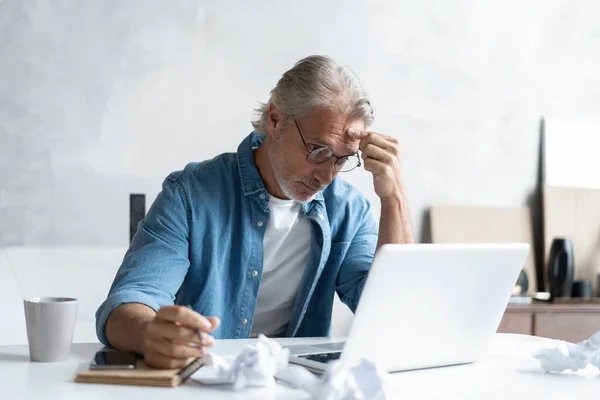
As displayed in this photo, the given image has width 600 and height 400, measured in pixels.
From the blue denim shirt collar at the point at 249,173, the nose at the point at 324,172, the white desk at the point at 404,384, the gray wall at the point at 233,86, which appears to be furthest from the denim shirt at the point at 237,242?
the gray wall at the point at 233,86

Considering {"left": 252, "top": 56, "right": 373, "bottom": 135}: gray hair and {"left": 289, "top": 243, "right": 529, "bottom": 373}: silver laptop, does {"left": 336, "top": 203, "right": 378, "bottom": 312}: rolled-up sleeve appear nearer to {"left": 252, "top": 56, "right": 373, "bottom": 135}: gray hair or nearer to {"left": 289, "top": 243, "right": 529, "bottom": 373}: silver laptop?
{"left": 252, "top": 56, "right": 373, "bottom": 135}: gray hair

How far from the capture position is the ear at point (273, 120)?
1996 mm

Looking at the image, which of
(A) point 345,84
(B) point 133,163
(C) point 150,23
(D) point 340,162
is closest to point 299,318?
(D) point 340,162

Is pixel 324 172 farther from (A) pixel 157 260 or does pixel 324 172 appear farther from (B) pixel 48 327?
(B) pixel 48 327

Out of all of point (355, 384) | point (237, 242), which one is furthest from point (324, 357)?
point (237, 242)

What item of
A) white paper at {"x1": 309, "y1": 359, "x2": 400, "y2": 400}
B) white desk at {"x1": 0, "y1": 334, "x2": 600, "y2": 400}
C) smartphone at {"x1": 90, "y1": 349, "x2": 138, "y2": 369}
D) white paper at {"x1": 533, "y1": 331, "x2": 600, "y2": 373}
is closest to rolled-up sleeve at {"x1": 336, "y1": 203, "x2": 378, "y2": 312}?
white desk at {"x1": 0, "y1": 334, "x2": 600, "y2": 400}

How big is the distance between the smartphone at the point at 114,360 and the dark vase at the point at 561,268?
2585 mm

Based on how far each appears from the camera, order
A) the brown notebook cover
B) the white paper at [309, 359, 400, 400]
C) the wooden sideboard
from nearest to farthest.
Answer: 1. the white paper at [309, 359, 400, 400]
2. the brown notebook cover
3. the wooden sideboard

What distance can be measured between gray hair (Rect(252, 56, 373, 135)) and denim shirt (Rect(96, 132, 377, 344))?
0.17 meters

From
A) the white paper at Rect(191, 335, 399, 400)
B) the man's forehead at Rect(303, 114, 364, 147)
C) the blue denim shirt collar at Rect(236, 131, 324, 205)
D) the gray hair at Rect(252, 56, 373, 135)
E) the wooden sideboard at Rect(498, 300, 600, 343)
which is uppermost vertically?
the gray hair at Rect(252, 56, 373, 135)

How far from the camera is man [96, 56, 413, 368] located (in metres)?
1.89

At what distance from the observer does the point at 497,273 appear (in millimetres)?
1380

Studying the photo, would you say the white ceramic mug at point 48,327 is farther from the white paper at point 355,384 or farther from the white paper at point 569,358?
the white paper at point 569,358

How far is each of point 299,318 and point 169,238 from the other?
0.42 m
